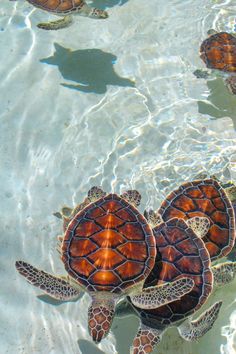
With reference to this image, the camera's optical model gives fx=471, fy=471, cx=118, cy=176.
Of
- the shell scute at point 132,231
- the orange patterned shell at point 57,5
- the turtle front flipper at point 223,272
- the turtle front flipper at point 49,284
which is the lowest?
the turtle front flipper at point 223,272

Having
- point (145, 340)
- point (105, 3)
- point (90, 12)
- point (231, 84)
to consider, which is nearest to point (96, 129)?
point (90, 12)

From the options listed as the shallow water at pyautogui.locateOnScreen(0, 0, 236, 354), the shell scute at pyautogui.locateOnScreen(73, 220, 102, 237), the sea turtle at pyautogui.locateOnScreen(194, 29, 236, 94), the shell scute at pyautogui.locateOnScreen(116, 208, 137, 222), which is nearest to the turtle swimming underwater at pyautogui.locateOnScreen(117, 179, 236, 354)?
the shell scute at pyautogui.locateOnScreen(116, 208, 137, 222)

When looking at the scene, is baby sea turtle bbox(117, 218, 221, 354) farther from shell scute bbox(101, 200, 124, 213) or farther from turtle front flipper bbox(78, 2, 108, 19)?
turtle front flipper bbox(78, 2, 108, 19)

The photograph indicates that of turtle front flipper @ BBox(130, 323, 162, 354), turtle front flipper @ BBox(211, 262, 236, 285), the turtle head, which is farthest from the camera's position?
the turtle head

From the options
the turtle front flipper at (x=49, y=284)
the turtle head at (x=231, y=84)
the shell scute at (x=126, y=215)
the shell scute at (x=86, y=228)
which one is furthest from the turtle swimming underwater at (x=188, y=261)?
the turtle head at (x=231, y=84)

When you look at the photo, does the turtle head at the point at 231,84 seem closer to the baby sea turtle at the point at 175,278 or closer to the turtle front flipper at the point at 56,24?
the turtle front flipper at the point at 56,24

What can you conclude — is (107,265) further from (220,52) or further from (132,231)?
(220,52)

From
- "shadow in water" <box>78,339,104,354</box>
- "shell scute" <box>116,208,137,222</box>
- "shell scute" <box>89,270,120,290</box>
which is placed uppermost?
"shell scute" <box>116,208,137,222</box>
